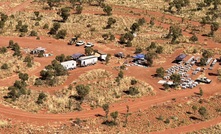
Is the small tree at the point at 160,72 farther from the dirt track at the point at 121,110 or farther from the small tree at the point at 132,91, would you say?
the small tree at the point at 132,91

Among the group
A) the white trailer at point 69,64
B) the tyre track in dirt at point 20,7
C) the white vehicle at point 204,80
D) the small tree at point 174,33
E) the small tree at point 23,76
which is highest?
the tyre track in dirt at point 20,7

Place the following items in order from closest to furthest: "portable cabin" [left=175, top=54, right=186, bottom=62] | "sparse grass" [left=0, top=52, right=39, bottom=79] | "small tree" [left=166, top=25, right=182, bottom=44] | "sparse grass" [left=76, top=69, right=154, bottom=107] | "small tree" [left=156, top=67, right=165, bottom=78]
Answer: "sparse grass" [left=76, top=69, right=154, bottom=107]
"sparse grass" [left=0, top=52, right=39, bottom=79]
"small tree" [left=156, top=67, right=165, bottom=78]
"portable cabin" [left=175, top=54, right=186, bottom=62]
"small tree" [left=166, top=25, right=182, bottom=44]

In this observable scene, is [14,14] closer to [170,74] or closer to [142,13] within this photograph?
[142,13]

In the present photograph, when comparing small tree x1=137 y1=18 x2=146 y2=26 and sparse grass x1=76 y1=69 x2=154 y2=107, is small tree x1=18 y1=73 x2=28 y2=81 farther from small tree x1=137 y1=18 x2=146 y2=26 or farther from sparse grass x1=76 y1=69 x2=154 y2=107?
small tree x1=137 y1=18 x2=146 y2=26

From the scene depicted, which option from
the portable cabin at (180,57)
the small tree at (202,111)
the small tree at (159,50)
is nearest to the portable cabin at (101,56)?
the small tree at (159,50)

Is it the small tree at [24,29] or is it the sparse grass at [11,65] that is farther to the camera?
the small tree at [24,29]

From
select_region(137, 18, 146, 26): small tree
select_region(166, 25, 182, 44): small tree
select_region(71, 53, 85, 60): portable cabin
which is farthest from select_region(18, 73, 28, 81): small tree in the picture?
select_region(137, 18, 146, 26): small tree

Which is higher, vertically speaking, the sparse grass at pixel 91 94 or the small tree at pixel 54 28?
the small tree at pixel 54 28
